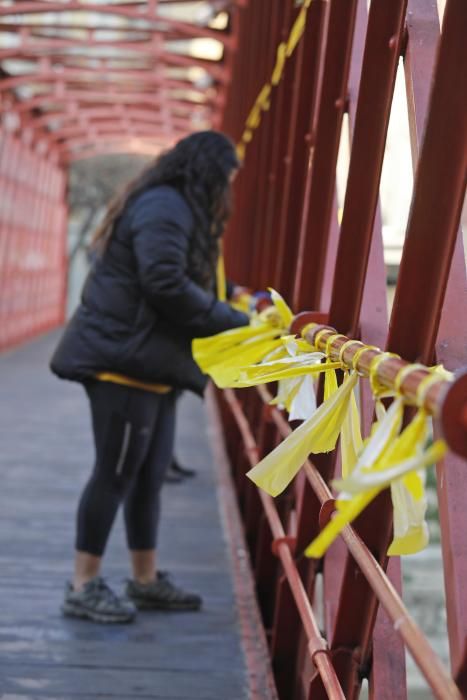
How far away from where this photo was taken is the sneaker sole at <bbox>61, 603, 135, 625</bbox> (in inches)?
144

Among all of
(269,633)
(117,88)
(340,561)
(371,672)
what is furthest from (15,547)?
(117,88)

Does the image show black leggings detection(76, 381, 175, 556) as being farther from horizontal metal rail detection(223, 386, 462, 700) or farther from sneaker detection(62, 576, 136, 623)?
horizontal metal rail detection(223, 386, 462, 700)

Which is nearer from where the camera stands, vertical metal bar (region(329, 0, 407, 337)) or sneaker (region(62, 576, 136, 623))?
vertical metal bar (region(329, 0, 407, 337))

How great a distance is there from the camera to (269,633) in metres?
3.82

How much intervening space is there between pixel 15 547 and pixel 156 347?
1.66 meters

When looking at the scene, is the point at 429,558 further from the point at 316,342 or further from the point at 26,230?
the point at 316,342

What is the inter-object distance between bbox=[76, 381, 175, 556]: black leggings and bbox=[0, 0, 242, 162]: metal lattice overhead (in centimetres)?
606

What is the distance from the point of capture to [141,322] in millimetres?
3523

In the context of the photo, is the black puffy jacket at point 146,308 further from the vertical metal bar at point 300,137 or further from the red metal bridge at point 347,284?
the vertical metal bar at point 300,137

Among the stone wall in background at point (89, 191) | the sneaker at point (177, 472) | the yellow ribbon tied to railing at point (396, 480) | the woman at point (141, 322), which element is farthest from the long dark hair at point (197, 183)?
the stone wall in background at point (89, 191)

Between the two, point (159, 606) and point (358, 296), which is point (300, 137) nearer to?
point (358, 296)

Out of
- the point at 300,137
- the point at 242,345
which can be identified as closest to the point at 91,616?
the point at 242,345

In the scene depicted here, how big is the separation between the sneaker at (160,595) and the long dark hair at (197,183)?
1.14m

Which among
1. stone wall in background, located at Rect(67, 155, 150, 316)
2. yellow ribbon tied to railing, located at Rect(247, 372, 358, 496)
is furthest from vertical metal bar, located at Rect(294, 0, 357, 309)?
stone wall in background, located at Rect(67, 155, 150, 316)
